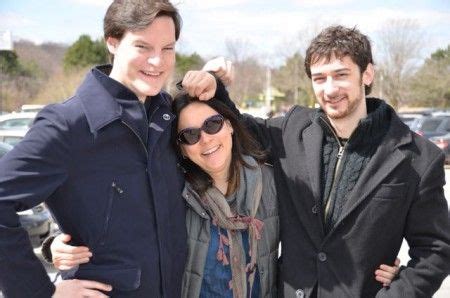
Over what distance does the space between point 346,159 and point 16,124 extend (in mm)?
14666

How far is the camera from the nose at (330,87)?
2.69 m

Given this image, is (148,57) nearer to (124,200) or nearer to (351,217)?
(124,200)

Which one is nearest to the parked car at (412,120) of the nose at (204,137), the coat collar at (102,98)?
the nose at (204,137)

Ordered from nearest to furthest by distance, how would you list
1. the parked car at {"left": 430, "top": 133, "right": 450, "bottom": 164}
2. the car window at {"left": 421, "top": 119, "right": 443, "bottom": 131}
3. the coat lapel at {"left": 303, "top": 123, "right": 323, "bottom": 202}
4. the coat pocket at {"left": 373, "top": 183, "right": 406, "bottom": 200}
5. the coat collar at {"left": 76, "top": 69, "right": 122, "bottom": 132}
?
the coat collar at {"left": 76, "top": 69, "right": 122, "bottom": 132}, the coat pocket at {"left": 373, "top": 183, "right": 406, "bottom": 200}, the coat lapel at {"left": 303, "top": 123, "right": 323, "bottom": 202}, the parked car at {"left": 430, "top": 133, "right": 450, "bottom": 164}, the car window at {"left": 421, "top": 119, "right": 443, "bottom": 131}

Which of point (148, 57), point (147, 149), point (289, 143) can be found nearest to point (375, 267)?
point (289, 143)

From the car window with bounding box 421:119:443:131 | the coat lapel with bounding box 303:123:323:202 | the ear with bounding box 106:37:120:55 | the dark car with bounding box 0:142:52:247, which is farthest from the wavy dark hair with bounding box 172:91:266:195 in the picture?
the car window with bounding box 421:119:443:131

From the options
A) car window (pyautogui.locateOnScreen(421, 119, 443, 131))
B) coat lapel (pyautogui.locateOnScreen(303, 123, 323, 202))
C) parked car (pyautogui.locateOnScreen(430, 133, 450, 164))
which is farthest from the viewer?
car window (pyautogui.locateOnScreen(421, 119, 443, 131))

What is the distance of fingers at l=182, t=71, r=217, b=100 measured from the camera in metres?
2.68

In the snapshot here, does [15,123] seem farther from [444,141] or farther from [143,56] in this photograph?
[143,56]

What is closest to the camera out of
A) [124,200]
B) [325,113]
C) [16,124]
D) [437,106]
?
[124,200]

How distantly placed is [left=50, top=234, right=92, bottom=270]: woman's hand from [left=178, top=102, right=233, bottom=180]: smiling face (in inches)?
29.0

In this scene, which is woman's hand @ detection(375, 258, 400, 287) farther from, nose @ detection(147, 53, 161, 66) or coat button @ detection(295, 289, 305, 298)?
nose @ detection(147, 53, 161, 66)

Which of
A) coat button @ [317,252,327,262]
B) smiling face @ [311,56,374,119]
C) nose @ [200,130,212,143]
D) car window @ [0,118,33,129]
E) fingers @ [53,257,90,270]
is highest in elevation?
smiling face @ [311,56,374,119]

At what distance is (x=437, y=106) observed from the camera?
46250mm
